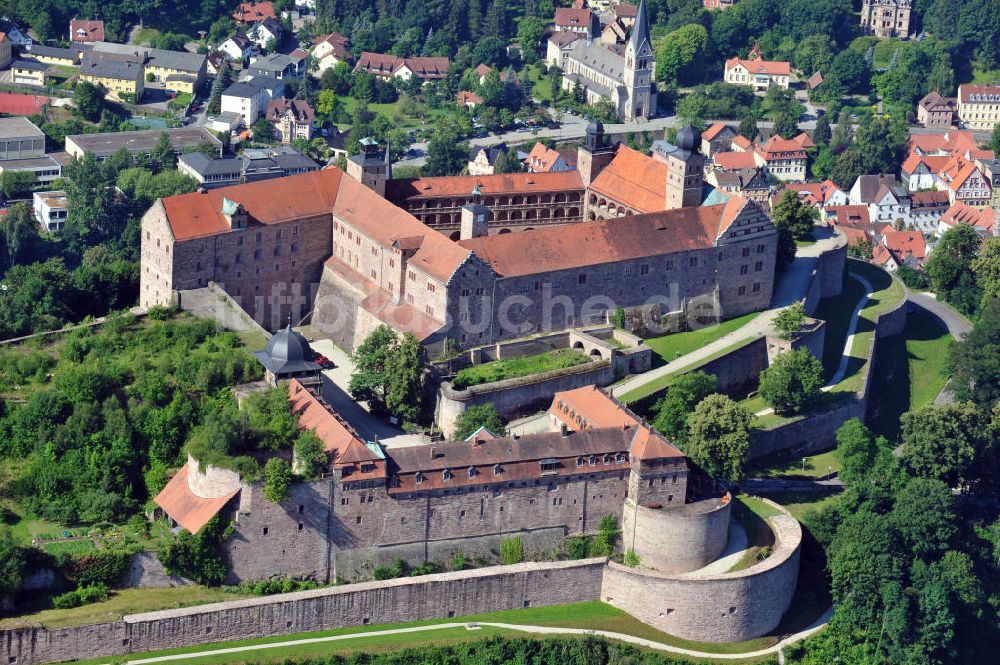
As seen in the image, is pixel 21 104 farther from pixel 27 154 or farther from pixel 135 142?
pixel 135 142

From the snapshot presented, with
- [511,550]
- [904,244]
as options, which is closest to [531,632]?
[511,550]

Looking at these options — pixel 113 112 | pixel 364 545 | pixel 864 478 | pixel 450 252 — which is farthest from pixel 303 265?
pixel 113 112

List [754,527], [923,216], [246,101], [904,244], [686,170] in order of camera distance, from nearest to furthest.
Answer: [754,527] < [686,170] < [904,244] < [246,101] < [923,216]

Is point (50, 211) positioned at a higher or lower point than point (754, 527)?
lower

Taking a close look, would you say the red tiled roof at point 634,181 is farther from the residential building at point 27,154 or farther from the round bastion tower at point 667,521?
the residential building at point 27,154

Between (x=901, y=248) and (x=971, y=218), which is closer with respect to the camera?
(x=901, y=248)

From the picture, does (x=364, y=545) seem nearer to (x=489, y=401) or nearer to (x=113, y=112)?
(x=489, y=401)
